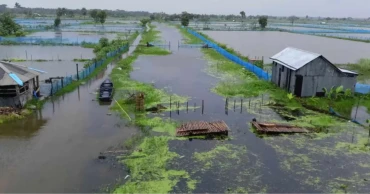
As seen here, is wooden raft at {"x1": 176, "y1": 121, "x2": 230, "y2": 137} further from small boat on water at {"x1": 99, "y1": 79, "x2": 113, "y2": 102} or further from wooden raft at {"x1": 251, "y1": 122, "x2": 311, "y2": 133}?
small boat on water at {"x1": 99, "y1": 79, "x2": 113, "y2": 102}

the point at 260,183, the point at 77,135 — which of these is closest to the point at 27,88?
the point at 77,135

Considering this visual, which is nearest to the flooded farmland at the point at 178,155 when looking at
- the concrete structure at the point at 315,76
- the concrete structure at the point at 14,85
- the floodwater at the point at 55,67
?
the concrete structure at the point at 14,85

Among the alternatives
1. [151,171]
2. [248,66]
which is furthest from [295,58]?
[151,171]

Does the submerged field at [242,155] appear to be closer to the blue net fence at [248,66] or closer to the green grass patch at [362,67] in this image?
the blue net fence at [248,66]

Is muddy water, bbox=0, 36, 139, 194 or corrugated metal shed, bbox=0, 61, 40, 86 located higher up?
corrugated metal shed, bbox=0, 61, 40, 86

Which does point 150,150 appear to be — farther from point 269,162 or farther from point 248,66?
point 248,66

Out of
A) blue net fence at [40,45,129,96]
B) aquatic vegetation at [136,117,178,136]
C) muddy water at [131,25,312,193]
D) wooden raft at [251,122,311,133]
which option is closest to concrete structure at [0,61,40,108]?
blue net fence at [40,45,129,96]

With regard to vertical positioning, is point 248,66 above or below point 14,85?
above
